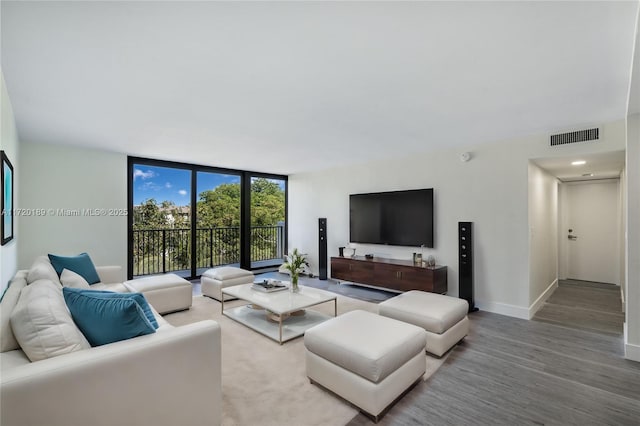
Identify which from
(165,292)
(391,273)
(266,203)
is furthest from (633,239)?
(266,203)

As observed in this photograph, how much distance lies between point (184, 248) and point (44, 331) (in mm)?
4776

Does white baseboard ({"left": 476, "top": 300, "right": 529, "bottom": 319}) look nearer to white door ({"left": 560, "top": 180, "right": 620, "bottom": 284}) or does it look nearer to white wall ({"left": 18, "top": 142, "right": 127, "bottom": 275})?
white door ({"left": 560, "top": 180, "right": 620, "bottom": 284})

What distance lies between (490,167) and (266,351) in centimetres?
371

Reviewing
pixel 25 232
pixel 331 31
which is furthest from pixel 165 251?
pixel 331 31

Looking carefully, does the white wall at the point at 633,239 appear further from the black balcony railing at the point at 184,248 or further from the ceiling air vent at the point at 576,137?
the black balcony railing at the point at 184,248

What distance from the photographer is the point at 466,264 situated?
4.11 m

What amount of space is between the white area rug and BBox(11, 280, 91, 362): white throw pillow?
1.01 m

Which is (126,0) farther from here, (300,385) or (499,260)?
(499,260)

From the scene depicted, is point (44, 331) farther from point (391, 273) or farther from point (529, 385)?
point (391, 273)

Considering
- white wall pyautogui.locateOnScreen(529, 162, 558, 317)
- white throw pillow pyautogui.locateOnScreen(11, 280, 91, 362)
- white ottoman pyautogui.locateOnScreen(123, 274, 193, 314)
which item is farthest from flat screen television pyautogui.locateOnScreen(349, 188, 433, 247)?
white throw pillow pyautogui.locateOnScreen(11, 280, 91, 362)

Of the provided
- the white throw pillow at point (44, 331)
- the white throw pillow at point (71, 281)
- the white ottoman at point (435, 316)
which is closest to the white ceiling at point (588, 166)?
the white ottoman at point (435, 316)

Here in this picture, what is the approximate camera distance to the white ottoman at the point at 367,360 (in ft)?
6.10

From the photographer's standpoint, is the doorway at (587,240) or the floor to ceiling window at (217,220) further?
the floor to ceiling window at (217,220)

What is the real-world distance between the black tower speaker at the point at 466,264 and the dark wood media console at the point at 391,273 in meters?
0.27
